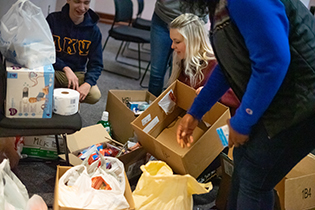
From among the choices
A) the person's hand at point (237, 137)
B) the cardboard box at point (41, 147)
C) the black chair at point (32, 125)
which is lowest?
the cardboard box at point (41, 147)

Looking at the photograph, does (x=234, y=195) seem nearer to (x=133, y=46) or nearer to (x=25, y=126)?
(x=25, y=126)

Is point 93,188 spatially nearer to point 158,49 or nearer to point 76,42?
point 76,42

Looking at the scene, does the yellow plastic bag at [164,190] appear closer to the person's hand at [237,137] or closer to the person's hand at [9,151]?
the person's hand at [237,137]

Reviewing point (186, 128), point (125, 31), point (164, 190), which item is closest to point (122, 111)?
point (164, 190)

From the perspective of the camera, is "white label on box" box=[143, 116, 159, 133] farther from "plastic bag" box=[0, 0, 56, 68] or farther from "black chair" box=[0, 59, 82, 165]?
"plastic bag" box=[0, 0, 56, 68]

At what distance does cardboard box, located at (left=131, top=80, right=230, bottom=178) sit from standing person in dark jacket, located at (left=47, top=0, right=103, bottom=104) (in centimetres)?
48

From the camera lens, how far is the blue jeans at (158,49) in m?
2.25

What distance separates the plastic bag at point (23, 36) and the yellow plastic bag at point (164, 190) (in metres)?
0.79

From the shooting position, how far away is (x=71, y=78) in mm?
1925

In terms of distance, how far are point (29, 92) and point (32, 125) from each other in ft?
0.52

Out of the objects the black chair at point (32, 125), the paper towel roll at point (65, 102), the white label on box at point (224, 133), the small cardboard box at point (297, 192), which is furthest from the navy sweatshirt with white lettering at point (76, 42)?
the small cardboard box at point (297, 192)

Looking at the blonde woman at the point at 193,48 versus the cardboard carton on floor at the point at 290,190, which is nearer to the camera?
the cardboard carton on floor at the point at 290,190

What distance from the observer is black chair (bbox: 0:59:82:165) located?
1479mm

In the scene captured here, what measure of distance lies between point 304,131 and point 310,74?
0.18 meters
